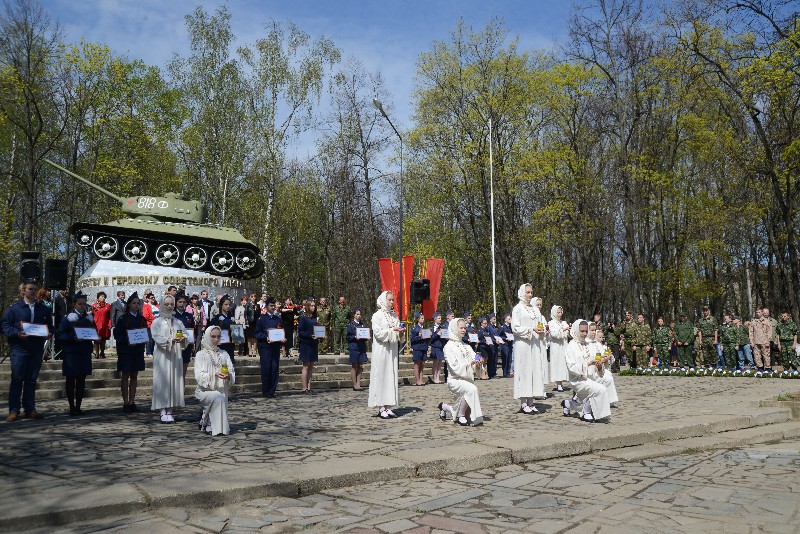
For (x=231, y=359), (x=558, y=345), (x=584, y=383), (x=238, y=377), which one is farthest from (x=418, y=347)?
(x=584, y=383)

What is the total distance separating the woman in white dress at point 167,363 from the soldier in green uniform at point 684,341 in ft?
60.1

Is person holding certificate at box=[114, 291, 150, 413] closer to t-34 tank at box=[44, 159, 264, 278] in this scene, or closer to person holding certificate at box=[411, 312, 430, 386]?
person holding certificate at box=[411, 312, 430, 386]

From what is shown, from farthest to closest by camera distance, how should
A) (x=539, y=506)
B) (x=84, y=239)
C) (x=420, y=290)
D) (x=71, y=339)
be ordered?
(x=84, y=239) → (x=420, y=290) → (x=71, y=339) → (x=539, y=506)

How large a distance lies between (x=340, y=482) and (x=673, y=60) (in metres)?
29.9

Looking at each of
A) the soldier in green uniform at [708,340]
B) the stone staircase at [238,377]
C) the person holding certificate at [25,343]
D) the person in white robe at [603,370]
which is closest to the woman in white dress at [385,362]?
the person in white robe at [603,370]

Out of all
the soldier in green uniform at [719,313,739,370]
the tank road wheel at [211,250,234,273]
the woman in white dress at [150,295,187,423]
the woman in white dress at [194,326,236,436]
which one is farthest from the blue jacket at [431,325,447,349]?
the soldier in green uniform at [719,313,739,370]

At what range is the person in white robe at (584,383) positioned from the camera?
10.8m

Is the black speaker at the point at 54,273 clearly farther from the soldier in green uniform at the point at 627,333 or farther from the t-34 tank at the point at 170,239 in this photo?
the soldier in green uniform at the point at 627,333

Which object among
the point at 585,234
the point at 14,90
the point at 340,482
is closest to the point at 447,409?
the point at 340,482

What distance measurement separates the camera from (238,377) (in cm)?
1673

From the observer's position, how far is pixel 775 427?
10.4 meters

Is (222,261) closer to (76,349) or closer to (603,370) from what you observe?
(76,349)

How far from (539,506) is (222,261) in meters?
20.7

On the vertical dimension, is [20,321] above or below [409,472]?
above
